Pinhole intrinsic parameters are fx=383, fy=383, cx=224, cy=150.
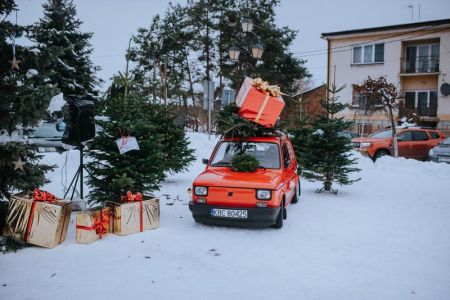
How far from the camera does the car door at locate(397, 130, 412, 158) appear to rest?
18344 mm

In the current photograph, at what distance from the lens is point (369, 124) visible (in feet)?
92.3

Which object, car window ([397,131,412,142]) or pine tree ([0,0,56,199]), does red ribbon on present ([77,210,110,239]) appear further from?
car window ([397,131,412,142])

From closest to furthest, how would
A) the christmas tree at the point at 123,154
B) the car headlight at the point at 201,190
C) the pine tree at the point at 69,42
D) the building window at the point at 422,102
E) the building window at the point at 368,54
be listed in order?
1. the car headlight at the point at 201,190
2. the christmas tree at the point at 123,154
3. the pine tree at the point at 69,42
4. the building window at the point at 422,102
5. the building window at the point at 368,54

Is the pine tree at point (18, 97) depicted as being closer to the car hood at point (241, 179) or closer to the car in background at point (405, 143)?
the car hood at point (241, 179)

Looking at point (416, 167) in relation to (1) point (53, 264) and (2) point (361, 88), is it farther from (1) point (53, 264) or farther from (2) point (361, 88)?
(1) point (53, 264)

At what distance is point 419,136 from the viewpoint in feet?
61.3

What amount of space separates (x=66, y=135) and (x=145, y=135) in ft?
5.74

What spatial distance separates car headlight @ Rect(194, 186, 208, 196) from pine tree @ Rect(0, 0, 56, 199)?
258cm

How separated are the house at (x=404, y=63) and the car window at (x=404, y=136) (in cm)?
816

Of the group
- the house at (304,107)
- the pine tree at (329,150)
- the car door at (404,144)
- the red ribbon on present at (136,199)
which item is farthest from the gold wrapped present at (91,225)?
the car door at (404,144)

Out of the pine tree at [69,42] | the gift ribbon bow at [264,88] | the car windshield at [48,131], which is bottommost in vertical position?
the car windshield at [48,131]

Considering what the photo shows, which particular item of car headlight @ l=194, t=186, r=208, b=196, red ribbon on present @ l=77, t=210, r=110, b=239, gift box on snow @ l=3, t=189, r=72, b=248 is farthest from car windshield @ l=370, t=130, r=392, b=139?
gift box on snow @ l=3, t=189, r=72, b=248

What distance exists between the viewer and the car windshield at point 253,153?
25.9 ft

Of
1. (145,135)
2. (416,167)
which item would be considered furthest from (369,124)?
(145,135)
